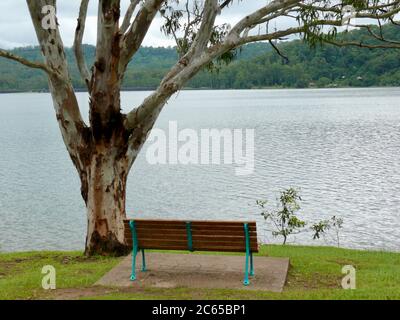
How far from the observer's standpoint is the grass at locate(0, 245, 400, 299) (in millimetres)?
6242

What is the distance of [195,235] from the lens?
6809 millimetres

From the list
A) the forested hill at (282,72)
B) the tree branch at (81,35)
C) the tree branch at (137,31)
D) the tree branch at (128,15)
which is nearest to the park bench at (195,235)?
the tree branch at (137,31)

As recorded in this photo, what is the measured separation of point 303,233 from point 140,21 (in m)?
10.2

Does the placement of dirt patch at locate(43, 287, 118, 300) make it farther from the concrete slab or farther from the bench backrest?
the bench backrest

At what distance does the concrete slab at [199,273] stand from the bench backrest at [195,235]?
Answer: 1.23 feet

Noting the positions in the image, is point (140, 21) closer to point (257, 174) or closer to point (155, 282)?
point (155, 282)

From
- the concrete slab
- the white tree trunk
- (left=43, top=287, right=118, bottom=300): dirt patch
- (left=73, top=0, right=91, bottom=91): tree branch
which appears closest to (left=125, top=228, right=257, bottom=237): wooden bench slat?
the concrete slab

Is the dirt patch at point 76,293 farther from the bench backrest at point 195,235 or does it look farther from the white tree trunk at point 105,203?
the white tree trunk at point 105,203

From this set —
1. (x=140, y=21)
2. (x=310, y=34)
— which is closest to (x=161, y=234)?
(x=140, y=21)

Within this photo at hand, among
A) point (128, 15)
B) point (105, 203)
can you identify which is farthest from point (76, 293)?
point (128, 15)

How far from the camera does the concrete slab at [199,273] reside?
6.75 metres

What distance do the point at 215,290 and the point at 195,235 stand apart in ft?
2.23

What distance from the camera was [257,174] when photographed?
27.8 m

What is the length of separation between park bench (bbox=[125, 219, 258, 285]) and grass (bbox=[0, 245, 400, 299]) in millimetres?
528
